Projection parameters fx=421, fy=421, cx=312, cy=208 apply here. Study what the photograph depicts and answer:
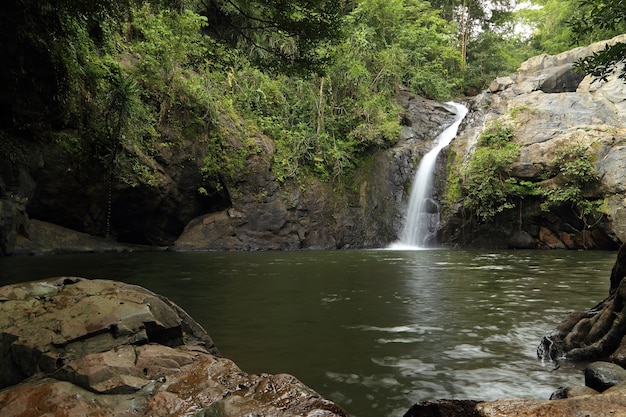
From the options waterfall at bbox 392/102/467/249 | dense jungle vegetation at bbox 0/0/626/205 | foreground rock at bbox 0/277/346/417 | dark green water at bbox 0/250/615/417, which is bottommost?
dark green water at bbox 0/250/615/417

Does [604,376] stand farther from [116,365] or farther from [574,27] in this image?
[574,27]

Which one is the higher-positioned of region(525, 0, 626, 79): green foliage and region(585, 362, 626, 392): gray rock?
Answer: region(525, 0, 626, 79): green foliage

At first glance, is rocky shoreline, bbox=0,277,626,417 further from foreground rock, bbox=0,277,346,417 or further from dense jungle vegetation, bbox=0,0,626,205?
dense jungle vegetation, bbox=0,0,626,205

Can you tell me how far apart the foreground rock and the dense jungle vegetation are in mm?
3967

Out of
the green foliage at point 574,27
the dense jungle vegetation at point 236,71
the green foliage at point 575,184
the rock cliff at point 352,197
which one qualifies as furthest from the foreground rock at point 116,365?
the green foliage at point 575,184

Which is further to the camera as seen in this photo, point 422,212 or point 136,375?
point 422,212

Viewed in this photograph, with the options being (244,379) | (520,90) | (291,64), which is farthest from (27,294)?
(520,90)

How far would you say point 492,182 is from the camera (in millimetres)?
16953

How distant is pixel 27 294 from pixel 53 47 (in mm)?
5805

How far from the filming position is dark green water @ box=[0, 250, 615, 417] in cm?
343

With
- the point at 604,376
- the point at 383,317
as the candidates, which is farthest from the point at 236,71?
the point at 604,376

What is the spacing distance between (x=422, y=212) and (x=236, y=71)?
31.5 ft

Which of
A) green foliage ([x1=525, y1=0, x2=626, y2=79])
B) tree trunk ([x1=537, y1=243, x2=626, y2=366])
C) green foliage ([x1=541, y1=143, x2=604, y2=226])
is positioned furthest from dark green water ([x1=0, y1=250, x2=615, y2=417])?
green foliage ([x1=541, y1=143, x2=604, y2=226])

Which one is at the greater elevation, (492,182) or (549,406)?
(492,182)
